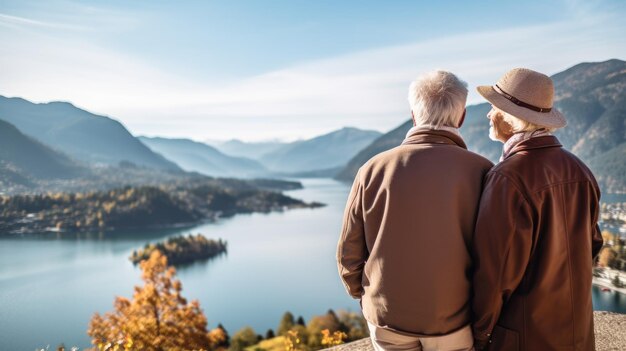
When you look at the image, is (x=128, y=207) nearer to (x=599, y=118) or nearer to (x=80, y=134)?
(x=599, y=118)

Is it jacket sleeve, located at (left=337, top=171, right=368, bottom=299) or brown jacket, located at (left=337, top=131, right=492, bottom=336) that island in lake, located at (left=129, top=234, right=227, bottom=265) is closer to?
jacket sleeve, located at (left=337, top=171, right=368, bottom=299)

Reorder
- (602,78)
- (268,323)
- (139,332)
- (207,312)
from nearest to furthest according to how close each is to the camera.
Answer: (139,332), (602,78), (268,323), (207,312)

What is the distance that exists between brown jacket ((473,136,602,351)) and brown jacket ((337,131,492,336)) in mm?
63

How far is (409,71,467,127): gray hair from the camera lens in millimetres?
1786

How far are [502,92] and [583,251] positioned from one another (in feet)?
2.24

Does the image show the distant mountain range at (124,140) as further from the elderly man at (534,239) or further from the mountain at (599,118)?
the elderly man at (534,239)

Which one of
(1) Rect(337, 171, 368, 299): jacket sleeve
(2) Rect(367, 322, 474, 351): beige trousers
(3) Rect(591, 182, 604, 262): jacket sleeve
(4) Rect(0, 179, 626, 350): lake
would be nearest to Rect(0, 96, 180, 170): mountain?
(4) Rect(0, 179, 626, 350): lake

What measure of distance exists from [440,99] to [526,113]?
34 cm

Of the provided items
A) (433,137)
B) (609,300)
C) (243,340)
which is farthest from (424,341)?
(243,340)

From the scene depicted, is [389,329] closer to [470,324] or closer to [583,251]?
[470,324]

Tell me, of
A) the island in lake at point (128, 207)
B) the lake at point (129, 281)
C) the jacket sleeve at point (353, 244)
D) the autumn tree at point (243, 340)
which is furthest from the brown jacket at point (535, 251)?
the island in lake at point (128, 207)

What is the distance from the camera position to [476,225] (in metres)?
1.66

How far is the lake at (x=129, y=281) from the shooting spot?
28234mm

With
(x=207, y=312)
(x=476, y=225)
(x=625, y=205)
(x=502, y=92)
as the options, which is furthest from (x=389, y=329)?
(x=207, y=312)
